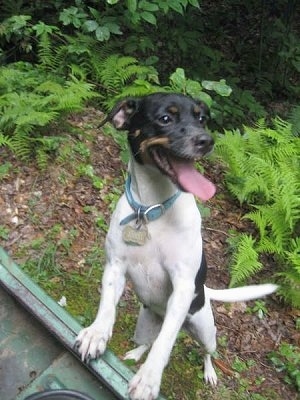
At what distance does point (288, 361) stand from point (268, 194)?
5.43ft

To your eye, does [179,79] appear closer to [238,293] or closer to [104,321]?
[238,293]

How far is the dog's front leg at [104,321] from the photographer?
9.58ft

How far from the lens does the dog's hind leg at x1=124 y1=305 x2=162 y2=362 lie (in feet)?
12.3

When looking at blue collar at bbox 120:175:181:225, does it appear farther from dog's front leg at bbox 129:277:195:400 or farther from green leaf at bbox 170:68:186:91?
green leaf at bbox 170:68:186:91

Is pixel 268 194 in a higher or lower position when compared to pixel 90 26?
lower

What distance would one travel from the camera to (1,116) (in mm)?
5469

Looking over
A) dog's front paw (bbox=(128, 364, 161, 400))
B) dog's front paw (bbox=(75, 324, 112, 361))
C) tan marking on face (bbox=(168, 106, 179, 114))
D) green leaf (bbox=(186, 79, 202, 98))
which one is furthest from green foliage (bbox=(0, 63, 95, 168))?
dog's front paw (bbox=(128, 364, 161, 400))

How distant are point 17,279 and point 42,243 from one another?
1450 mm

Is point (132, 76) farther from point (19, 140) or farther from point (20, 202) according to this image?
point (20, 202)

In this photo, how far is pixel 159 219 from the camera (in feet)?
10.1

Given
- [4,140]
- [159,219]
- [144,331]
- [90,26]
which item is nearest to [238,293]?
[144,331]

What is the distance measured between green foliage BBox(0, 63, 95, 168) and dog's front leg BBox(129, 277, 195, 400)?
268 cm

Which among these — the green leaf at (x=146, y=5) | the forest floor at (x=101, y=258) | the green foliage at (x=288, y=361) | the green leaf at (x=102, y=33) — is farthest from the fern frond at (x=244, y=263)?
the green leaf at (x=102, y=33)

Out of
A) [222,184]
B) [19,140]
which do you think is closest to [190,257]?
[19,140]
